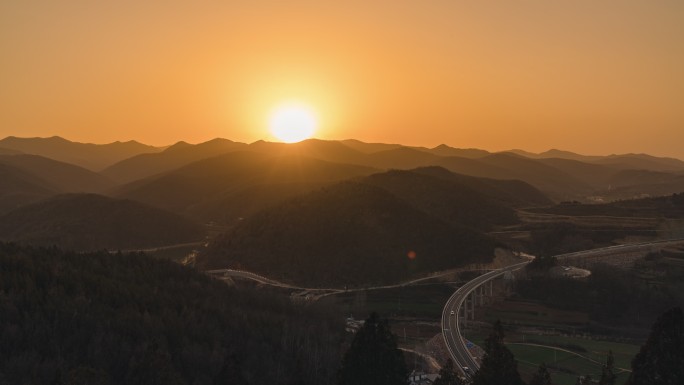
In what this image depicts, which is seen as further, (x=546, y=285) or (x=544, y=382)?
(x=546, y=285)

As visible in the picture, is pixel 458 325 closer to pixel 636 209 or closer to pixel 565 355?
pixel 565 355

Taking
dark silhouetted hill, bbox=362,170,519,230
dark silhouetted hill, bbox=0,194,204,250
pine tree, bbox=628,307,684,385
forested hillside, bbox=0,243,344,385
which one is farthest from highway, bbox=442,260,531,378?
dark silhouetted hill, bbox=0,194,204,250

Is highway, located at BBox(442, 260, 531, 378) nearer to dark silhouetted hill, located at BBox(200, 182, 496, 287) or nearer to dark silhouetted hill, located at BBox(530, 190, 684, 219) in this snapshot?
dark silhouetted hill, located at BBox(200, 182, 496, 287)

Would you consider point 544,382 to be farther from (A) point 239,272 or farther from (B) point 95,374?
(A) point 239,272

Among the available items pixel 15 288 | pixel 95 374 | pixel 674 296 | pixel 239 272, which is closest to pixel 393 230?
pixel 239 272

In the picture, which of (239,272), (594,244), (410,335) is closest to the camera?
(410,335)
